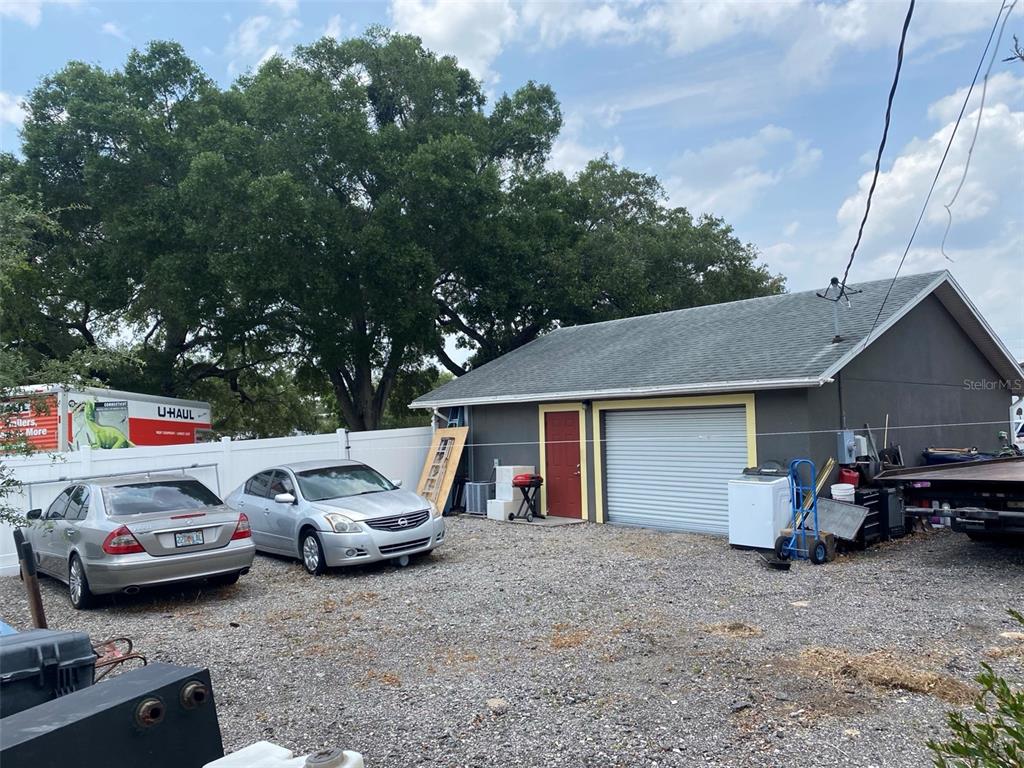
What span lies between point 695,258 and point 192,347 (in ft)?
57.2

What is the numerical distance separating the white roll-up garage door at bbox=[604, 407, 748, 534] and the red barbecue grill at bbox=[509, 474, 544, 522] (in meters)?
1.47

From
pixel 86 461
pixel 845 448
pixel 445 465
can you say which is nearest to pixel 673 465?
pixel 845 448

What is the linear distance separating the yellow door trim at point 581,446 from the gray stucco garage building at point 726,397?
1.0 inches

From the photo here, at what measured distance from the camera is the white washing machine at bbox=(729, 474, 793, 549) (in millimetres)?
10523

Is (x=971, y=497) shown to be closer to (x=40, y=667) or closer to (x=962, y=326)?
(x=962, y=326)

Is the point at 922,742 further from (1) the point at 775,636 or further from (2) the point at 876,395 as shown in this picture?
(2) the point at 876,395

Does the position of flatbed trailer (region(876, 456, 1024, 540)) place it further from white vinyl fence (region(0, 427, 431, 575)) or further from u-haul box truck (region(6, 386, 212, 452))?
u-haul box truck (region(6, 386, 212, 452))

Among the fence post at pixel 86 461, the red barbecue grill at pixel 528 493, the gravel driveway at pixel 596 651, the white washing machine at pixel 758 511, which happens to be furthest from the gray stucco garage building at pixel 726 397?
the fence post at pixel 86 461

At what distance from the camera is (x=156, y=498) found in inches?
364

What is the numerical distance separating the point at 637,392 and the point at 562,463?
2.79 metres

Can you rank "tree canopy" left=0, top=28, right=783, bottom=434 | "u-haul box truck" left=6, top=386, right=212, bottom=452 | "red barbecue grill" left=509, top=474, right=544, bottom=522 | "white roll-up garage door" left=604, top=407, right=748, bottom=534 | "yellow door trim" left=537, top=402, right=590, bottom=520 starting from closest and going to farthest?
"white roll-up garage door" left=604, top=407, right=748, bottom=534 < "yellow door trim" left=537, top=402, right=590, bottom=520 < "red barbecue grill" left=509, top=474, right=544, bottom=522 < "u-haul box truck" left=6, top=386, right=212, bottom=452 < "tree canopy" left=0, top=28, right=783, bottom=434

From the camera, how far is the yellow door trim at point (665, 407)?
12089 mm

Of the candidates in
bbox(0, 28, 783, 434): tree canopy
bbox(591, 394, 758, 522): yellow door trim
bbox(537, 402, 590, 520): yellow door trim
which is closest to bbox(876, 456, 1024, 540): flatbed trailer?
bbox(591, 394, 758, 522): yellow door trim

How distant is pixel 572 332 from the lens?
2042cm
